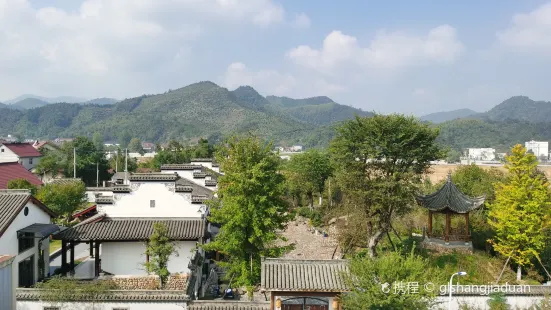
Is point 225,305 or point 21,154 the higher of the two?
point 21,154

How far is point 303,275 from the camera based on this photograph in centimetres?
1347

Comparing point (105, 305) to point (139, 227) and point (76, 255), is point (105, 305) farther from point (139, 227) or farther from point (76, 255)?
point (76, 255)

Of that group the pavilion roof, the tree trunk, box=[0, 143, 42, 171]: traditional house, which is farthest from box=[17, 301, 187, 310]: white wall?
box=[0, 143, 42, 171]: traditional house

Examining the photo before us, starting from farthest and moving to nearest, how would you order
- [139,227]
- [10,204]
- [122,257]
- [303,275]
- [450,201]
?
[450,201] → [139,227] → [122,257] → [10,204] → [303,275]

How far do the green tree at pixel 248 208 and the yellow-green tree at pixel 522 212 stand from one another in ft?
33.6

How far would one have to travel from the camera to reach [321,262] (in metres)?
13.9

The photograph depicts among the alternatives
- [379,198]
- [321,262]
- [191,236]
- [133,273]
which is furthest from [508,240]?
[133,273]

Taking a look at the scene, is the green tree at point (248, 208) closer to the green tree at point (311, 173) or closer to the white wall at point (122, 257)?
the white wall at point (122, 257)

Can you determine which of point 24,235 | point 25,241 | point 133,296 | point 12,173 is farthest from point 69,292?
point 12,173

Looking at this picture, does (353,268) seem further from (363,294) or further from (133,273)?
(133,273)

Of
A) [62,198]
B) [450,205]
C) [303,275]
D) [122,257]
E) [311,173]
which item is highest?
[311,173]

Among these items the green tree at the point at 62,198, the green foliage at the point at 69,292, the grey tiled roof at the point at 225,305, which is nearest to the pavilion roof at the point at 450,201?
the grey tiled roof at the point at 225,305

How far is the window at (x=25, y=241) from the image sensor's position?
51.0 ft

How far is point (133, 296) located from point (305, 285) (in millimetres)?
5380
